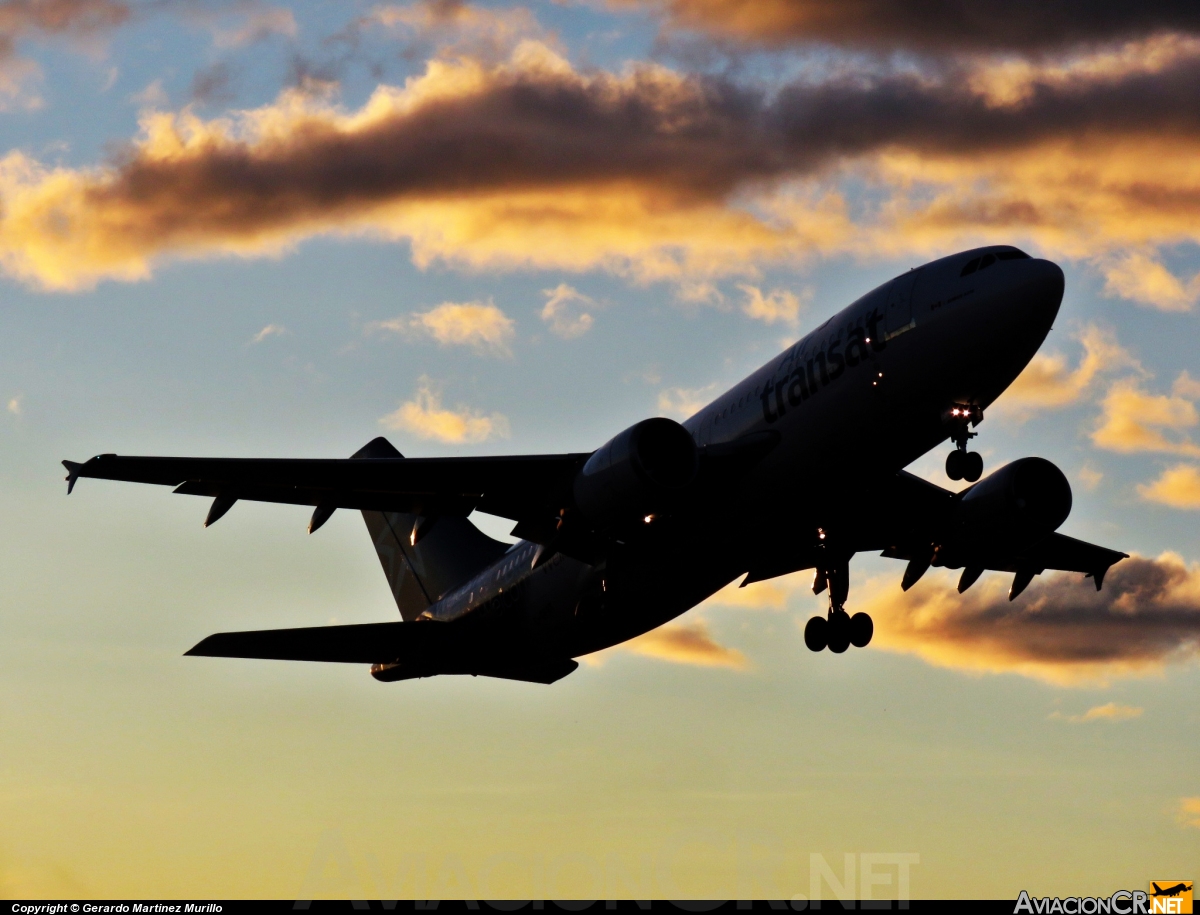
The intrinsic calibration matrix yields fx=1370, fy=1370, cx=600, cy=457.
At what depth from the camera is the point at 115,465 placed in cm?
2941

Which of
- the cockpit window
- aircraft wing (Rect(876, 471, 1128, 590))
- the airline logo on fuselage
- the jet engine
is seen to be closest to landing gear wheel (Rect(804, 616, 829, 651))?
aircraft wing (Rect(876, 471, 1128, 590))

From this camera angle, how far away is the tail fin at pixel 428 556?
42906 millimetres

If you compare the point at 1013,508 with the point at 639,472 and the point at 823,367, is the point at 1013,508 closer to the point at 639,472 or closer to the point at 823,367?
the point at 823,367

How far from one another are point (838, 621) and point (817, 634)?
66 centimetres

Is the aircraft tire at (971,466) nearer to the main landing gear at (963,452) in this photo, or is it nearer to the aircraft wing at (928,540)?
the main landing gear at (963,452)

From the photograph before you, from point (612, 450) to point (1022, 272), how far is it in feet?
29.2

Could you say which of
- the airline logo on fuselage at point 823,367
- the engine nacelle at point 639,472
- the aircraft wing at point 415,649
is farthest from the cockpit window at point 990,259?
the aircraft wing at point 415,649

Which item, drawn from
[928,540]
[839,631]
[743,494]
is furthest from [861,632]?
[743,494]

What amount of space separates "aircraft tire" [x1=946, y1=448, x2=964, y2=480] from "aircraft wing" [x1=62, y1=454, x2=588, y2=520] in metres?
8.11

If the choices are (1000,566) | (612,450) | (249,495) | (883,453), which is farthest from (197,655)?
(1000,566)

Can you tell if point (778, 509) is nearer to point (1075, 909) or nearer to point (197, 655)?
point (1075, 909)

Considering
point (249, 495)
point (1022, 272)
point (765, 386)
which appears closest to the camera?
point (1022, 272)

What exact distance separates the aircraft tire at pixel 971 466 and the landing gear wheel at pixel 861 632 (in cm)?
911

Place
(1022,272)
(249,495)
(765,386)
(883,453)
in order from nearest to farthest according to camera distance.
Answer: (1022,272), (883,453), (765,386), (249,495)
